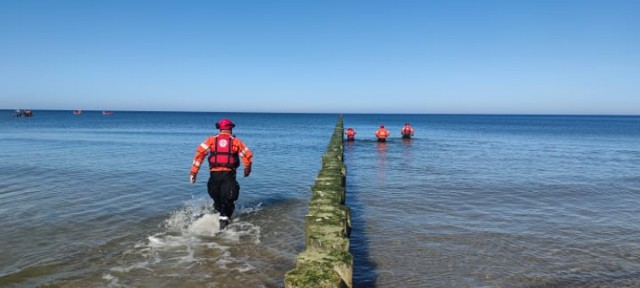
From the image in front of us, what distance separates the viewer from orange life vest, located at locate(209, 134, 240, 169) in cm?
861

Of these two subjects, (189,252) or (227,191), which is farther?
(227,191)

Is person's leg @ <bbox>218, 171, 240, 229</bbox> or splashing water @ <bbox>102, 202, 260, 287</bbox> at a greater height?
person's leg @ <bbox>218, 171, 240, 229</bbox>

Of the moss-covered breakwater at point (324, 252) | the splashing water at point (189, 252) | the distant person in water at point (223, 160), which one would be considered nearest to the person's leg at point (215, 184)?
the distant person in water at point (223, 160)

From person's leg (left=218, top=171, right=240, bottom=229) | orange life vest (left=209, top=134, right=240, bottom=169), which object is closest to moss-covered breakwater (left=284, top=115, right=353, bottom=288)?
person's leg (left=218, top=171, right=240, bottom=229)

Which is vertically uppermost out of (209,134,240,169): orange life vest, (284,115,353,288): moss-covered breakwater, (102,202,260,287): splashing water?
(209,134,240,169): orange life vest

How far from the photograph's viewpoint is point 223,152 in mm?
8625

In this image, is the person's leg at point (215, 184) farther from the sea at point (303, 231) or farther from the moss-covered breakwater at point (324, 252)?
the moss-covered breakwater at point (324, 252)

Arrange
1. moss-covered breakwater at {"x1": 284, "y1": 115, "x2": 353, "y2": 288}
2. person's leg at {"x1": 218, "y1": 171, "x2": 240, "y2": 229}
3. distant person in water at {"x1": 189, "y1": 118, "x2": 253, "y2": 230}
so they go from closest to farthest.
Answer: moss-covered breakwater at {"x1": 284, "y1": 115, "x2": 353, "y2": 288}, distant person in water at {"x1": 189, "y1": 118, "x2": 253, "y2": 230}, person's leg at {"x1": 218, "y1": 171, "x2": 240, "y2": 229}

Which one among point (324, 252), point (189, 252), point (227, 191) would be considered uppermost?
point (227, 191)

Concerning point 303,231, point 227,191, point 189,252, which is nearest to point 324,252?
point 189,252

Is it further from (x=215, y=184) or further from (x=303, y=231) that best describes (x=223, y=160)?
(x=303, y=231)

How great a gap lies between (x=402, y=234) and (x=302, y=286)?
16.4 feet

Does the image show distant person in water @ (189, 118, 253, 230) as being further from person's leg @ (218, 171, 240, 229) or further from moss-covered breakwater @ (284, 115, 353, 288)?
moss-covered breakwater @ (284, 115, 353, 288)

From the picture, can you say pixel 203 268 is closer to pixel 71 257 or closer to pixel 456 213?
pixel 71 257
